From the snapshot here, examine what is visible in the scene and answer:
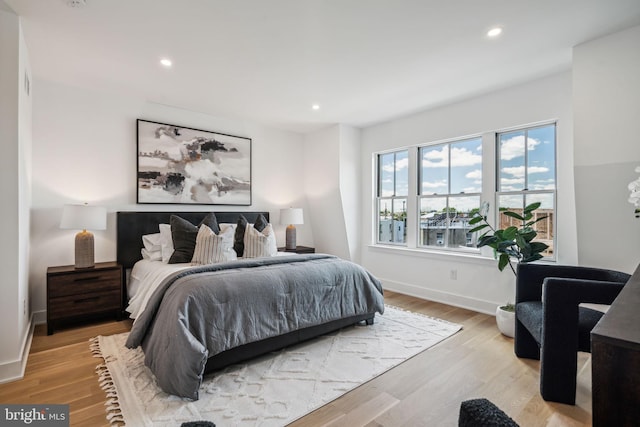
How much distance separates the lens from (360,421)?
182 cm

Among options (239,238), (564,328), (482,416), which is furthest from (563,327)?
(239,238)

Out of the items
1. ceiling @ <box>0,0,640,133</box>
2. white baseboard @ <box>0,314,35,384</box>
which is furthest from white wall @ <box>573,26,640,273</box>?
white baseboard @ <box>0,314,35,384</box>

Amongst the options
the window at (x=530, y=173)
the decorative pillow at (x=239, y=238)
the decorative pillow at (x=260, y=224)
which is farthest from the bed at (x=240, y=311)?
the window at (x=530, y=173)

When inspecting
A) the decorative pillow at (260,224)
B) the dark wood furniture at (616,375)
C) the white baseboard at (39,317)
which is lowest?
the white baseboard at (39,317)

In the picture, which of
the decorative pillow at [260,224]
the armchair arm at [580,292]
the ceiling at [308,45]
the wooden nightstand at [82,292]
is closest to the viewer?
the armchair arm at [580,292]

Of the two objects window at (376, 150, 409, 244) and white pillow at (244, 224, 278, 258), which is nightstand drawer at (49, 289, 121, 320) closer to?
white pillow at (244, 224, 278, 258)

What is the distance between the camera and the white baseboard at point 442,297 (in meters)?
3.71

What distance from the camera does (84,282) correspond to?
3.20m

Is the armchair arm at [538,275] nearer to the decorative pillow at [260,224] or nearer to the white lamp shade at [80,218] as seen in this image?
the decorative pillow at [260,224]

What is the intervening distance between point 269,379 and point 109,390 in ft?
3.47

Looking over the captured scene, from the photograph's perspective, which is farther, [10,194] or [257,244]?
[257,244]

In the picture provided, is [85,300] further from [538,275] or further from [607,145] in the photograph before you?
[607,145]

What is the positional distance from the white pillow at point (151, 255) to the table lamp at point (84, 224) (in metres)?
0.50

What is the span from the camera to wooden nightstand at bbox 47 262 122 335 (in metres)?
3.03
